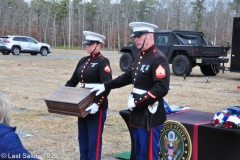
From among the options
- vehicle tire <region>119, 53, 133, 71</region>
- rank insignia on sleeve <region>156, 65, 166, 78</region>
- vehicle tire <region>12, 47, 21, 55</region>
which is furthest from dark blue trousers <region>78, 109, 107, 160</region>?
vehicle tire <region>12, 47, 21, 55</region>

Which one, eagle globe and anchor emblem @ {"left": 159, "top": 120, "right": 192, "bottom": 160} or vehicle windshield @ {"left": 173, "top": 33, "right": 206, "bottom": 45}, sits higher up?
vehicle windshield @ {"left": 173, "top": 33, "right": 206, "bottom": 45}

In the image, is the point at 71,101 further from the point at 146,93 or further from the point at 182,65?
the point at 182,65

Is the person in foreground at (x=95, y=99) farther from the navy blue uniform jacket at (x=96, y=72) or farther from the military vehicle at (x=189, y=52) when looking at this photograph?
the military vehicle at (x=189, y=52)

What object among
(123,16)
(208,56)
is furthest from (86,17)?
(208,56)

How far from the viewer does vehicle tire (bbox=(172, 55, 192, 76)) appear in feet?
51.1


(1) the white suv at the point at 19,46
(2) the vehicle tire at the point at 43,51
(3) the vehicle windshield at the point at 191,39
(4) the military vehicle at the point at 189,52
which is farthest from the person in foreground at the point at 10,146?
(2) the vehicle tire at the point at 43,51

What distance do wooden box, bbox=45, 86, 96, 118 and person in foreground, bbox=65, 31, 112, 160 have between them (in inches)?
5.4

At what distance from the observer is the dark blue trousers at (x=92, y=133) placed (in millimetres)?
4094

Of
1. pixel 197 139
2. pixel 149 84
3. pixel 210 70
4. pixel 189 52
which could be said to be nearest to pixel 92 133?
pixel 149 84

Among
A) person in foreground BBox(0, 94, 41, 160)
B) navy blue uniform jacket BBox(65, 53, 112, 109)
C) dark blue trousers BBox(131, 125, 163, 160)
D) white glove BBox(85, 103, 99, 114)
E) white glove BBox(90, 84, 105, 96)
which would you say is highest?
navy blue uniform jacket BBox(65, 53, 112, 109)

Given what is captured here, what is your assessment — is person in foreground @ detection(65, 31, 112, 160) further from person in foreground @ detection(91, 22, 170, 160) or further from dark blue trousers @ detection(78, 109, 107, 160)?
person in foreground @ detection(91, 22, 170, 160)

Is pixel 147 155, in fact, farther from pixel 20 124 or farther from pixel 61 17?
pixel 61 17

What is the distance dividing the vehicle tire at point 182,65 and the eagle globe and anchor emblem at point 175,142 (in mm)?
11357

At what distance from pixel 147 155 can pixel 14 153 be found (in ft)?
5.40
